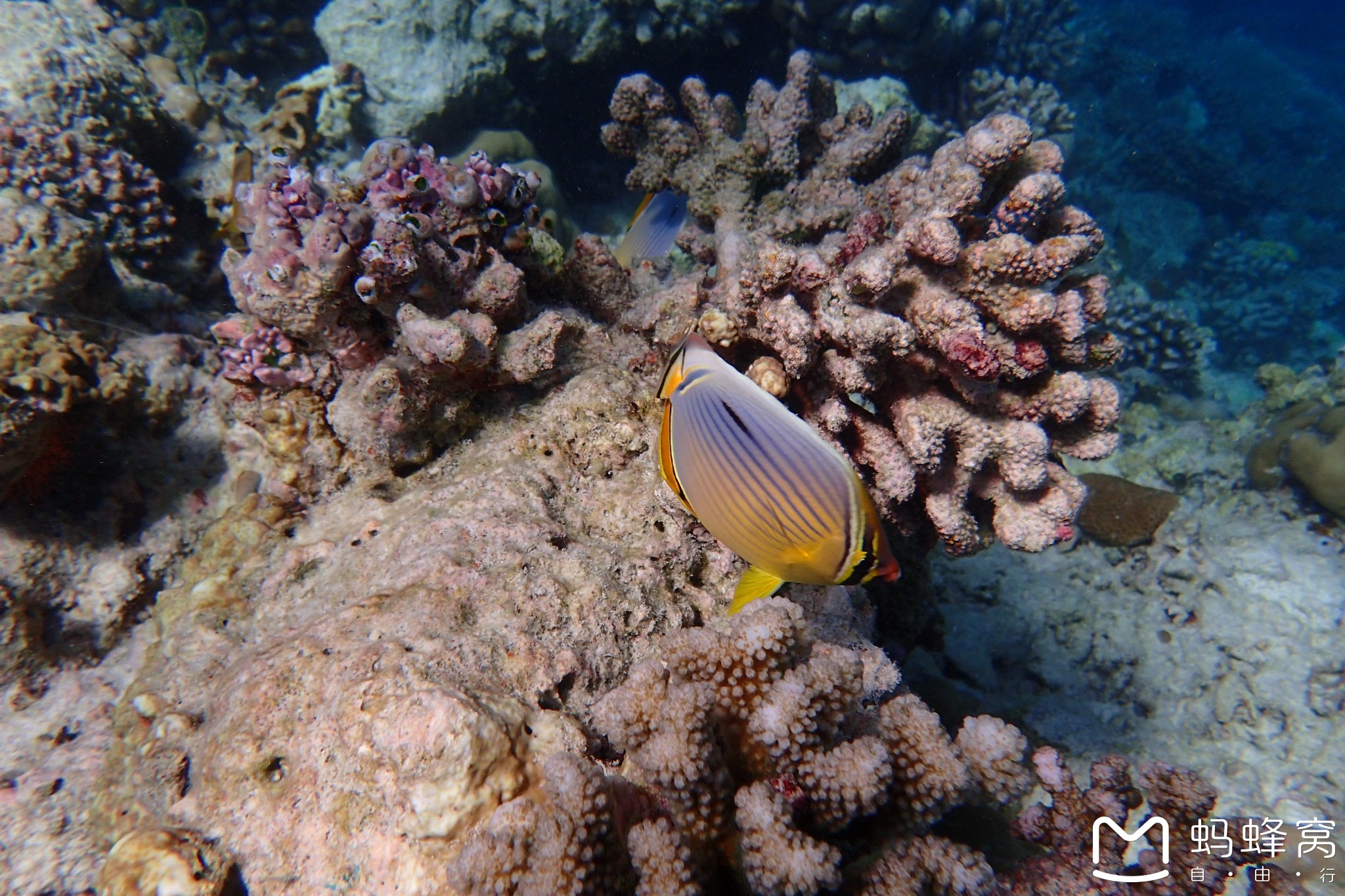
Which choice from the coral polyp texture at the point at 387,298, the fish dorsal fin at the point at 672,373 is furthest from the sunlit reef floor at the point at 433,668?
the fish dorsal fin at the point at 672,373

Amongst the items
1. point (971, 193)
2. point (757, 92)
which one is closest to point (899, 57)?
point (757, 92)

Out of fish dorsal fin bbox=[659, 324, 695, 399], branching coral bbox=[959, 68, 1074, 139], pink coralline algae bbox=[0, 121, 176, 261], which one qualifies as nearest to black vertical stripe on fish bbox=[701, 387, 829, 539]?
fish dorsal fin bbox=[659, 324, 695, 399]

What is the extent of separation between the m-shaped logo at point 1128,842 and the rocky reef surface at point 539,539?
63 mm

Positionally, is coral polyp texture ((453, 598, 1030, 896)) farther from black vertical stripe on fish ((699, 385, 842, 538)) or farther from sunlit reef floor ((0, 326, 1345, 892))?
black vertical stripe on fish ((699, 385, 842, 538))

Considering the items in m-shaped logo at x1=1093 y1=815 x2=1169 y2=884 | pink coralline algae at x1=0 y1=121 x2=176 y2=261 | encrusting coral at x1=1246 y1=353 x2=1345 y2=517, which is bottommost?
encrusting coral at x1=1246 y1=353 x2=1345 y2=517

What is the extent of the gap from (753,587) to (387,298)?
2138 millimetres

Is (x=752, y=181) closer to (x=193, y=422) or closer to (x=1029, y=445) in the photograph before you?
(x=1029, y=445)

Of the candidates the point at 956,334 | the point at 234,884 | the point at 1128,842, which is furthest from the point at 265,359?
the point at 1128,842

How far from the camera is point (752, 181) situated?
4531 millimetres

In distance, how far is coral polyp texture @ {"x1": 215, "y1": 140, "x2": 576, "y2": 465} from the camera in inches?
104

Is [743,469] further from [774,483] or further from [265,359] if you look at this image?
[265,359]

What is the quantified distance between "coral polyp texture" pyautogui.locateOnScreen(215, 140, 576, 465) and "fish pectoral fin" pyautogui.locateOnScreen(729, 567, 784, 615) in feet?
4.69

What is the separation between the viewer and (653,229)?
4.15 metres

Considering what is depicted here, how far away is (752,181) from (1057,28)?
11795 millimetres
